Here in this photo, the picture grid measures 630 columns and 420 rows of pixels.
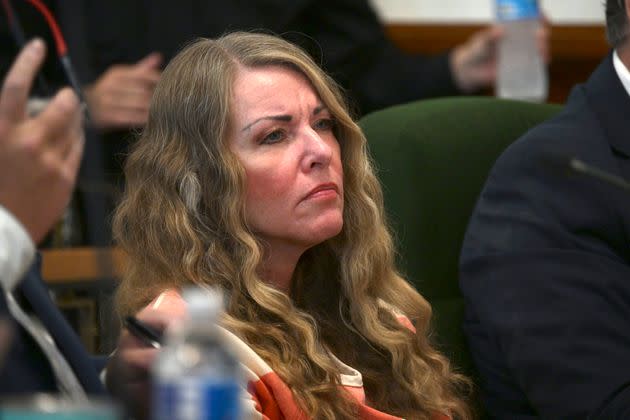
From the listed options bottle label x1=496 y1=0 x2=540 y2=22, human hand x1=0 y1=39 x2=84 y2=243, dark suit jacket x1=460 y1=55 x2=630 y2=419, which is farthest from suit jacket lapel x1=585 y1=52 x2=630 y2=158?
human hand x1=0 y1=39 x2=84 y2=243

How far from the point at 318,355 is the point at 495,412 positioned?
443 millimetres

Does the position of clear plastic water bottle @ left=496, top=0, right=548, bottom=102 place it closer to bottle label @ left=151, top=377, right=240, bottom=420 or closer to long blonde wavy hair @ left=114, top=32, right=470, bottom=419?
long blonde wavy hair @ left=114, top=32, right=470, bottom=419

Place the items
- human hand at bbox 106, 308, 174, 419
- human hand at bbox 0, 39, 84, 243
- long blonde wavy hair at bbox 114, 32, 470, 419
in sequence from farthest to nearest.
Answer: long blonde wavy hair at bbox 114, 32, 470, 419 → human hand at bbox 106, 308, 174, 419 → human hand at bbox 0, 39, 84, 243

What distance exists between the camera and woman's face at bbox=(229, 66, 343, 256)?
1.90m

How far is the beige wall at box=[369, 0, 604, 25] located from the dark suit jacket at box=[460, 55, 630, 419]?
189cm

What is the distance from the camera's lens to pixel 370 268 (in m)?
2.06

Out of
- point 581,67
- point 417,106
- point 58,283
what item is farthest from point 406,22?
point 58,283

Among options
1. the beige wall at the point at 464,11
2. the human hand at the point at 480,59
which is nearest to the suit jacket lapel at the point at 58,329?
the human hand at the point at 480,59

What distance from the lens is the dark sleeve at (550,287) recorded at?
190 centimetres

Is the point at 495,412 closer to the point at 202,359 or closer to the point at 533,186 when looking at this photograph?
the point at 533,186

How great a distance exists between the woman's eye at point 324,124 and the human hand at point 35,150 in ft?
3.34

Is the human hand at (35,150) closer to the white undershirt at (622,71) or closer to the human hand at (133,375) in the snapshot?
the human hand at (133,375)

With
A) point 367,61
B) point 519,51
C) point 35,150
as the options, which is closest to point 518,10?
point 519,51

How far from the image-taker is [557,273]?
1.95 metres
